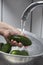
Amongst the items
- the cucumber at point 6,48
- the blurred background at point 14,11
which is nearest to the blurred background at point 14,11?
the blurred background at point 14,11

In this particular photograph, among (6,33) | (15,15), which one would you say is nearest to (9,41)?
(6,33)

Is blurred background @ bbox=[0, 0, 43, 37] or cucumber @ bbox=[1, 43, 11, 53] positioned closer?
cucumber @ bbox=[1, 43, 11, 53]

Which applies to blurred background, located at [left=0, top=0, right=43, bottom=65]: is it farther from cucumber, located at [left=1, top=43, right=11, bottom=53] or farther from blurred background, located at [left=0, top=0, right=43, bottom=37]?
cucumber, located at [left=1, top=43, right=11, bottom=53]

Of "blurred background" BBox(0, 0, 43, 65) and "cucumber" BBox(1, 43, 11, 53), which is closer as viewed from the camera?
"cucumber" BBox(1, 43, 11, 53)

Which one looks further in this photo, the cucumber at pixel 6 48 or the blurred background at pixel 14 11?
the blurred background at pixel 14 11

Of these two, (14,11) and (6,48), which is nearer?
(6,48)

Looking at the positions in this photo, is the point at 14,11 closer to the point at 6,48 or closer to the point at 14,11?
the point at 14,11

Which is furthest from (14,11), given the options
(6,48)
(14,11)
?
(6,48)

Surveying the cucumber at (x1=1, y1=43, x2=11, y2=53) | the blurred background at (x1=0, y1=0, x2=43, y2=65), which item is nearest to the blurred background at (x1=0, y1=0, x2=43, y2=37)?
the blurred background at (x1=0, y1=0, x2=43, y2=65)

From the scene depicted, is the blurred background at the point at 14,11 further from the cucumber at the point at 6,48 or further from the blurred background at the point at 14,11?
the cucumber at the point at 6,48

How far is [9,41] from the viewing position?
490mm

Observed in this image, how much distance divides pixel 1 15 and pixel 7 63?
1.26m

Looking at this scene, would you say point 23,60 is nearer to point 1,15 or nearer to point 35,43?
point 35,43

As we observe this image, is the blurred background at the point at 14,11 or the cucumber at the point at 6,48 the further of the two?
the blurred background at the point at 14,11
